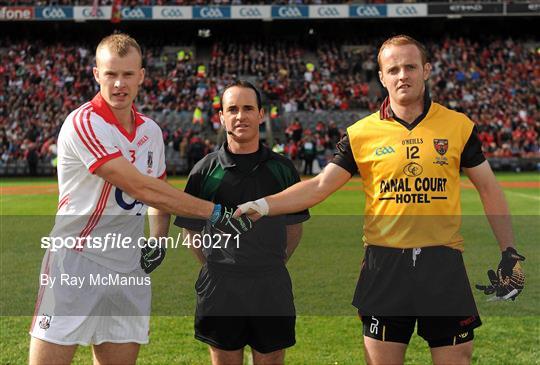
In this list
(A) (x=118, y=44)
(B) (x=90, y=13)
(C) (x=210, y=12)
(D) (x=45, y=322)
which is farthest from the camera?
(C) (x=210, y=12)

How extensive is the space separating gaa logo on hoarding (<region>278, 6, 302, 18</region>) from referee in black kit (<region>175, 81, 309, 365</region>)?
36284 millimetres

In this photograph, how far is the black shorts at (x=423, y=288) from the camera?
353 centimetres

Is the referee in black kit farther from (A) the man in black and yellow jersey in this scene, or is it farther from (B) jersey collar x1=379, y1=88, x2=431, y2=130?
(B) jersey collar x1=379, y1=88, x2=431, y2=130

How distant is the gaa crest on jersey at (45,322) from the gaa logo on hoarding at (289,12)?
37164 millimetres

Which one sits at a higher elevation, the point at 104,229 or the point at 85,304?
the point at 104,229

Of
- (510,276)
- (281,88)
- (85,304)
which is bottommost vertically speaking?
(85,304)

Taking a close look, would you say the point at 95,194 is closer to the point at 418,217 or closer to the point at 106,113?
the point at 106,113

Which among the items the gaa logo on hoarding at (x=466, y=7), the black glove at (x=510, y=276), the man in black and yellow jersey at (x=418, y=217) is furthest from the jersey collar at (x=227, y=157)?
the gaa logo on hoarding at (x=466, y=7)

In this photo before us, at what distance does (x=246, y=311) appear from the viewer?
3.87 m

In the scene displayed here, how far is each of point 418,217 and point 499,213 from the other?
1.60 ft

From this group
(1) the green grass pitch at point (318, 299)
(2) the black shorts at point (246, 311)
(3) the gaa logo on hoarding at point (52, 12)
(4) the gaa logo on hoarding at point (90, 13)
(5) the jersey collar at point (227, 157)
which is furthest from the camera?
(3) the gaa logo on hoarding at point (52, 12)

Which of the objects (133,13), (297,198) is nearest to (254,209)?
(297,198)

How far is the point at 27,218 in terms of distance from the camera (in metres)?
14.2

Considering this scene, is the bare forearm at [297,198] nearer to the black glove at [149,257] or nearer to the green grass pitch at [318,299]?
the black glove at [149,257]
